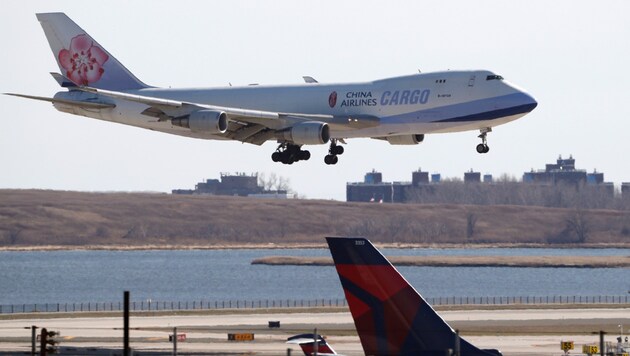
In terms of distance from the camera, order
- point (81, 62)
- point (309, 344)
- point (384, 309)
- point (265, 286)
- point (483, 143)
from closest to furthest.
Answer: point (384, 309), point (309, 344), point (483, 143), point (81, 62), point (265, 286)

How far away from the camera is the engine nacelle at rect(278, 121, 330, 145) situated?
75.2m

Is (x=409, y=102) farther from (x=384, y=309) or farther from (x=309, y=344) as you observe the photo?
(x=384, y=309)

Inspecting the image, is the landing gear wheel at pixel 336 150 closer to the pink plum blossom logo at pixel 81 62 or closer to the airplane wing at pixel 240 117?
the airplane wing at pixel 240 117

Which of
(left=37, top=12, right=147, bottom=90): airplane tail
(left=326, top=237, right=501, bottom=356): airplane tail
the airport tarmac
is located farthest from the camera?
(left=37, top=12, right=147, bottom=90): airplane tail

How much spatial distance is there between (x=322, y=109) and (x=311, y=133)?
4226 millimetres

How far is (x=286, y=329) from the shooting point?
7762cm

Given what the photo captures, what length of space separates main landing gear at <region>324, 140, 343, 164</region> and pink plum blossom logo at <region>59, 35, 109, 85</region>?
754 inches

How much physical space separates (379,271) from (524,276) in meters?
157

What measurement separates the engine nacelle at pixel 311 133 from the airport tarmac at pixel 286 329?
32.0ft

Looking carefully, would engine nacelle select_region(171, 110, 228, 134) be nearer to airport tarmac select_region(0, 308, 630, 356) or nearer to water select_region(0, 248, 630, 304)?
airport tarmac select_region(0, 308, 630, 356)

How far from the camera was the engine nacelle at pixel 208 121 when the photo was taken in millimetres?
76062

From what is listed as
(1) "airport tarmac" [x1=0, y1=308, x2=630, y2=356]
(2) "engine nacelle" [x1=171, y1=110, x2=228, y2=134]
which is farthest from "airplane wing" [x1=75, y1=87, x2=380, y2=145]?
(1) "airport tarmac" [x1=0, y1=308, x2=630, y2=356]

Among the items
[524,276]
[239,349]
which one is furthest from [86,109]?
[524,276]

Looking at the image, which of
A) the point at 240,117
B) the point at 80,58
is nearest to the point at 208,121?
the point at 240,117
